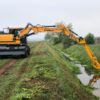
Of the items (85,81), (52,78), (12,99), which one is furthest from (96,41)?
(12,99)

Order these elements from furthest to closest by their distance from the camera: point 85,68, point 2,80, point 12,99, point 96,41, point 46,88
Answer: point 96,41
point 85,68
point 2,80
point 46,88
point 12,99

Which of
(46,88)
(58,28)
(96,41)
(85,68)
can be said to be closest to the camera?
(46,88)

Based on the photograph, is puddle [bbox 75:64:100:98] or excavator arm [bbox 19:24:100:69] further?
excavator arm [bbox 19:24:100:69]

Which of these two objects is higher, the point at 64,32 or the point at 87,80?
the point at 64,32

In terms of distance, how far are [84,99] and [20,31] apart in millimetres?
19676

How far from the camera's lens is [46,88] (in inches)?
648

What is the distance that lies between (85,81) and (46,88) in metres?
9.62

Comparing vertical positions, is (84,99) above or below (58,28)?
below

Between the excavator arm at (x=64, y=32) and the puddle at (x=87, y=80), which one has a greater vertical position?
the excavator arm at (x=64, y=32)

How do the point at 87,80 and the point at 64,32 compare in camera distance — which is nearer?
the point at 87,80

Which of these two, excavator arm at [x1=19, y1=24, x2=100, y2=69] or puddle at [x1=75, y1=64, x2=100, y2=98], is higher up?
excavator arm at [x1=19, y1=24, x2=100, y2=69]

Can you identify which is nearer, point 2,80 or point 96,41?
point 2,80

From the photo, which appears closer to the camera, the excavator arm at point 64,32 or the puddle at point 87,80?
the puddle at point 87,80

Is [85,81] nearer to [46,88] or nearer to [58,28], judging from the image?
[58,28]
